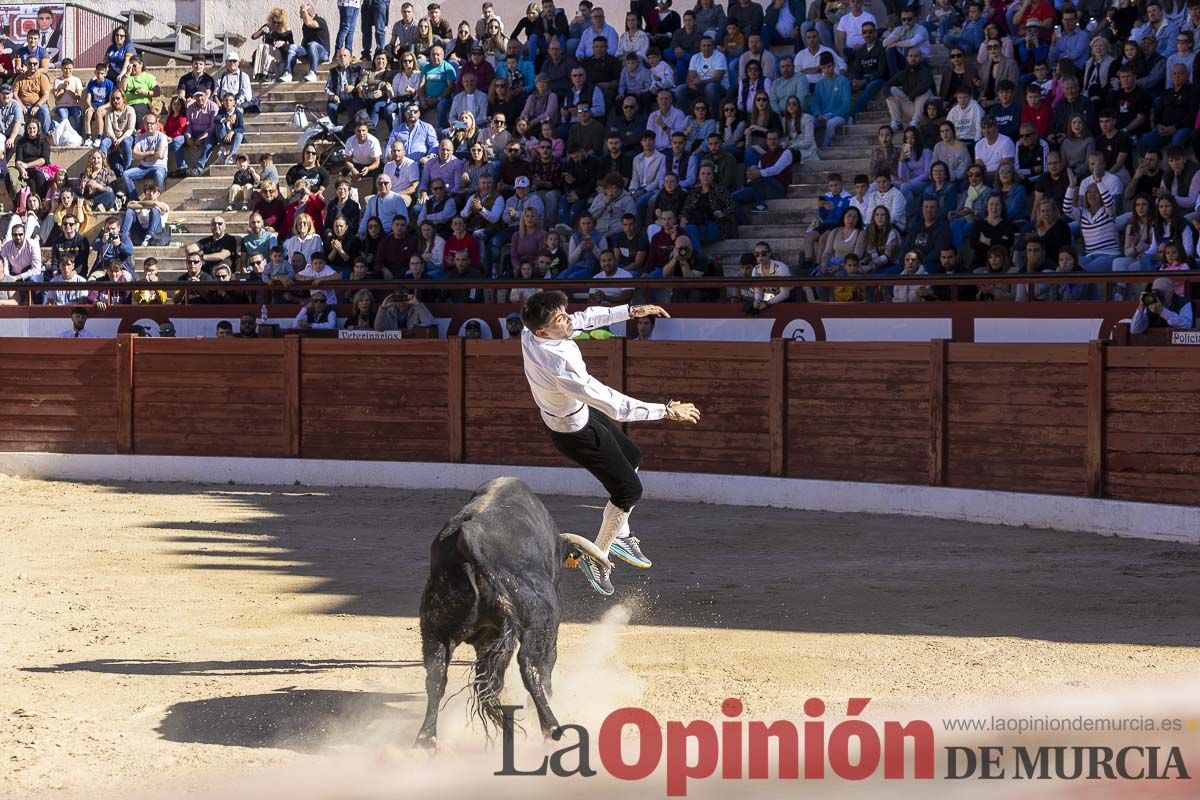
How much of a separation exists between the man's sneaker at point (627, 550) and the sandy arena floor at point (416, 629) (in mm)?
280

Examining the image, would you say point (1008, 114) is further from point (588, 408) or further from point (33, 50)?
point (33, 50)

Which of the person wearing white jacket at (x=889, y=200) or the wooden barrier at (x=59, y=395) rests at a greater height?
the person wearing white jacket at (x=889, y=200)

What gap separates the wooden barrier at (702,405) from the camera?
33.2 ft

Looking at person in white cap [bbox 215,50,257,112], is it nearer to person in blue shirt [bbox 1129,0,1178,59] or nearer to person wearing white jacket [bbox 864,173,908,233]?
person wearing white jacket [bbox 864,173,908,233]

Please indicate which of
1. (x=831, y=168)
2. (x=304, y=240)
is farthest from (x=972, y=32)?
(x=304, y=240)

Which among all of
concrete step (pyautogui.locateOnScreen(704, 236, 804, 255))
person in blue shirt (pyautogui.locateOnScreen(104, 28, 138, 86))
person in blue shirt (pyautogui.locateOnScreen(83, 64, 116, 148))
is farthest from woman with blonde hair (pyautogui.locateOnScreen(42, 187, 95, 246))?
concrete step (pyautogui.locateOnScreen(704, 236, 804, 255))

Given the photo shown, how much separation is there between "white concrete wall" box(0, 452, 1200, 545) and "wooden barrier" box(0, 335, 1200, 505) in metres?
0.14

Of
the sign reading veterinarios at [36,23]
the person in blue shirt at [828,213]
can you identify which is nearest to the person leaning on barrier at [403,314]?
the person in blue shirt at [828,213]

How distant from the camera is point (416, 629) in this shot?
7.10 meters

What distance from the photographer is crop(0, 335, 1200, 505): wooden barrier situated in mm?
10125

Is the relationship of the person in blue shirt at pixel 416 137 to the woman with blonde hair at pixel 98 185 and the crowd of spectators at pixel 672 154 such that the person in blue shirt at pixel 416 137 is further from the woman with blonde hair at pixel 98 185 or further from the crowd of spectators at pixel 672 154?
the woman with blonde hair at pixel 98 185

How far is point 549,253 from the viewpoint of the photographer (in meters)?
13.8

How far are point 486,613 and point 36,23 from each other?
22286 millimetres

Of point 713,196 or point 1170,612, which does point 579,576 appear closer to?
point 1170,612
